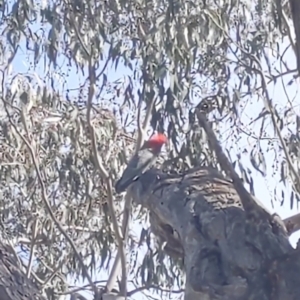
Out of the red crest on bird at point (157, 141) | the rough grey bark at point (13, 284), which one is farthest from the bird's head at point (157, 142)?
the rough grey bark at point (13, 284)

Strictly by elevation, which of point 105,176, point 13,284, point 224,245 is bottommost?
point 13,284

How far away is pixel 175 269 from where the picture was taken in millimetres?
5875

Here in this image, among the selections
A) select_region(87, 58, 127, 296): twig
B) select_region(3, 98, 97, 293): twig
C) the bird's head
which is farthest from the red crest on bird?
select_region(3, 98, 97, 293): twig

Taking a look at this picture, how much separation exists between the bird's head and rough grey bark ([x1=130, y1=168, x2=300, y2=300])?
1735 mm

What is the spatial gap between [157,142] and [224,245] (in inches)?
94.6

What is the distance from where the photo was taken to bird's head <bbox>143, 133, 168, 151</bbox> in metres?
5.10

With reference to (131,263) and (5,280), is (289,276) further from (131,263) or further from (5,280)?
(131,263)

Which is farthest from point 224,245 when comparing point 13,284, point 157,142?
point 157,142

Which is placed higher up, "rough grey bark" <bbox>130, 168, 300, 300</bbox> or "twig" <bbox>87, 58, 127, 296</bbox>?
"twig" <bbox>87, 58, 127, 296</bbox>

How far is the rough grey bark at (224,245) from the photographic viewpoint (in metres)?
2.54

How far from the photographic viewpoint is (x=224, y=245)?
108 inches

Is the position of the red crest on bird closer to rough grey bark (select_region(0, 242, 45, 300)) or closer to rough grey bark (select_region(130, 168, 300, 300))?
rough grey bark (select_region(130, 168, 300, 300))

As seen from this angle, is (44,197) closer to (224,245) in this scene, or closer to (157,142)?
(157,142)

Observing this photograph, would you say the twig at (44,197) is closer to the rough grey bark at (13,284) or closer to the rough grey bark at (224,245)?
the rough grey bark at (224,245)
